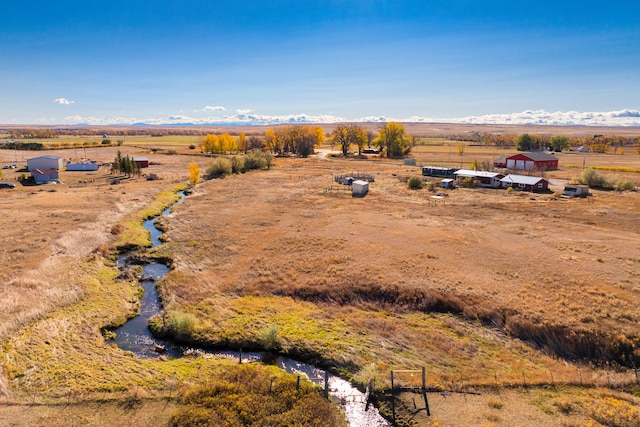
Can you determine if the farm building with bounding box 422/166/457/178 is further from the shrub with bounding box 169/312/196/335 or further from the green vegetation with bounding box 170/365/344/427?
the green vegetation with bounding box 170/365/344/427

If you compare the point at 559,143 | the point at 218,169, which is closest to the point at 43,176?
the point at 218,169

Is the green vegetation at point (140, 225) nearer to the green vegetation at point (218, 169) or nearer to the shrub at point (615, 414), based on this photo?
the green vegetation at point (218, 169)

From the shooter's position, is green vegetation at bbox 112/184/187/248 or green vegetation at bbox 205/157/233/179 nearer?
green vegetation at bbox 112/184/187/248

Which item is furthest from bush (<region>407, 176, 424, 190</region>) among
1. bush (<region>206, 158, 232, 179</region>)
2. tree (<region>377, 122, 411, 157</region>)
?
tree (<region>377, 122, 411, 157</region>)

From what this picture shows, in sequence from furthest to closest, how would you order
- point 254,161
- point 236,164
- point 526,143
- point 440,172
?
1. point 526,143
2. point 254,161
3. point 236,164
4. point 440,172

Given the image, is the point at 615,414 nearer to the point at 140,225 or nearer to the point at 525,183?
the point at 140,225

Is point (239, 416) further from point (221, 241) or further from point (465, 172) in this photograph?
point (465, 172)
